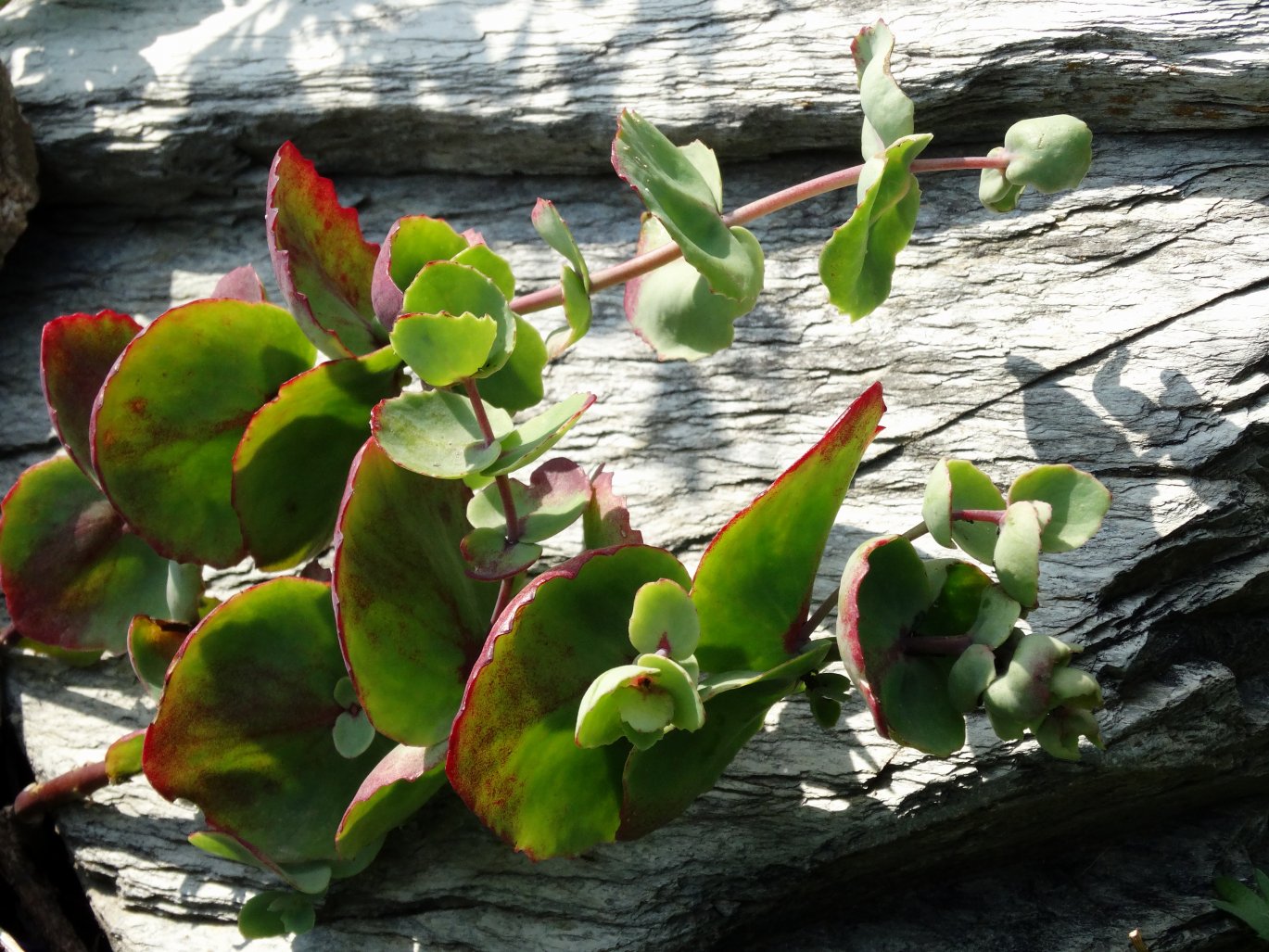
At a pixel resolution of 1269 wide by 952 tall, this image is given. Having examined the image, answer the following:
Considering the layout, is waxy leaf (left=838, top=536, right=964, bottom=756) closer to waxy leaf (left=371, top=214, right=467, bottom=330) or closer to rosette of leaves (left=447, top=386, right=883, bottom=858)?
rosette of leaves (left=447, top=386, right=883, bottom=858)

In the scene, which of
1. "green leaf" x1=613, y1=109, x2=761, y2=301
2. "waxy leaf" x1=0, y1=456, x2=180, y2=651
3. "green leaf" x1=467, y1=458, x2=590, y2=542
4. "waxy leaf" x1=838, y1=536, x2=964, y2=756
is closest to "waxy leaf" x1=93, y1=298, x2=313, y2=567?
"waxy leaf" x1=0, y1=456, x2=180, y2=651

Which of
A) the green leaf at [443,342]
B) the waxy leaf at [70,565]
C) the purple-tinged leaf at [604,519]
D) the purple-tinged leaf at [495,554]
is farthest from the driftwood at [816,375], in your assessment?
the green leaf at [443,342]

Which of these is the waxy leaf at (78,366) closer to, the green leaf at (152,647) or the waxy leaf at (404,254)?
the green leaf at (152,647)

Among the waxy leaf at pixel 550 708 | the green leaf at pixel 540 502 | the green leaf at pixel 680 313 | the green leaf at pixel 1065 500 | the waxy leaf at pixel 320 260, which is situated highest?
the waxy leaf at pixel 320 260

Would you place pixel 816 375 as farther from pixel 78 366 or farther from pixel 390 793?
pixel 78 366

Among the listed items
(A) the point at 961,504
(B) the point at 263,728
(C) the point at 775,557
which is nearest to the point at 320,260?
(B) the point at 263,728

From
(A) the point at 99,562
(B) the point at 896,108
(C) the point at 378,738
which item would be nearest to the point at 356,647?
(C) the point at 378,738
